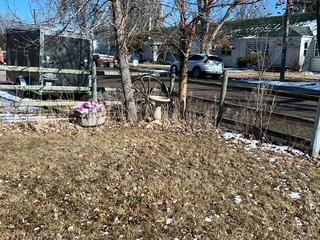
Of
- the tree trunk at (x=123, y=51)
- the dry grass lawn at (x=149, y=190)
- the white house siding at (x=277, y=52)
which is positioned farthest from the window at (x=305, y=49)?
the dry grass lawn at (x=149, y=190)

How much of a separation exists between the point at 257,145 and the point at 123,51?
9.96ft

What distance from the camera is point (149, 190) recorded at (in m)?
4.48

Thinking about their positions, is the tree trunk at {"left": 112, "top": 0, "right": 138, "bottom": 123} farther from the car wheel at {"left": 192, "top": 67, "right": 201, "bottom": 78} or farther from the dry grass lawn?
the car wheel at {"left": 192, "top": 67, "right": 201, "bottom": 78}

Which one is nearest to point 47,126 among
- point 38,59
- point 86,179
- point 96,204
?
point 86,179

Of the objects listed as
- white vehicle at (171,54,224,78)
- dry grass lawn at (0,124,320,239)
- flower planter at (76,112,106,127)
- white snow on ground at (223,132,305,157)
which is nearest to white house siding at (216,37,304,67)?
white vehicle at (171,54,224,78)

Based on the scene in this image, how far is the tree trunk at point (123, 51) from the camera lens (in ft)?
24.5

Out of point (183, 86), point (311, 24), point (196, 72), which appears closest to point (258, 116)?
point (183, 86)

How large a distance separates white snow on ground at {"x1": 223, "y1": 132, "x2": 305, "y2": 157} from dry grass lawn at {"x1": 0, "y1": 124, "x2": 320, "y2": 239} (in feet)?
0.94

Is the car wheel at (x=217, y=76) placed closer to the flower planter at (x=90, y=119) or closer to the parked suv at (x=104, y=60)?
the parked suv at (x=104, y=60)

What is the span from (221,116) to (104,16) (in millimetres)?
2867

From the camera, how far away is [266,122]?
7.16m

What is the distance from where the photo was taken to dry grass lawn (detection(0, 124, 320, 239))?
3.67 metres

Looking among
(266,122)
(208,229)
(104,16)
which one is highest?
(104,16)

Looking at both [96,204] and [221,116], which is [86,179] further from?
[221,116]
